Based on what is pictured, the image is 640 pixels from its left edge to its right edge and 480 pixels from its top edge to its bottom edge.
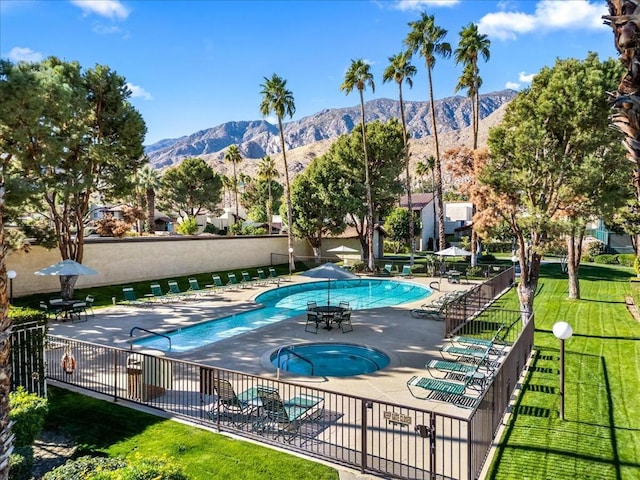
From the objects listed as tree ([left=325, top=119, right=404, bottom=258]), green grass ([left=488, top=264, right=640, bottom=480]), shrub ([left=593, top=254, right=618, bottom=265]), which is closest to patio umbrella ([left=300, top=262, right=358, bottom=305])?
green grass ([left=488, top=264, right=640, bottom=480])

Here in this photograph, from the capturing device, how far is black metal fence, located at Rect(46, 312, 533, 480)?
5996 millimetres

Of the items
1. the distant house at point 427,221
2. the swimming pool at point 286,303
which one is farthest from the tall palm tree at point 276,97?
the distant house at point 427,221

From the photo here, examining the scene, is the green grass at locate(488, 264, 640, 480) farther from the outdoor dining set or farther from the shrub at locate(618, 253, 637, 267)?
the shrub at locate(618, 253, 637, 267)

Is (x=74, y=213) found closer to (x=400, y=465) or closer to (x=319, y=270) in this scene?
(x=319, y=270)

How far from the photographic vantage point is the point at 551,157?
13.2 meters

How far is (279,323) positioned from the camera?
16328mm

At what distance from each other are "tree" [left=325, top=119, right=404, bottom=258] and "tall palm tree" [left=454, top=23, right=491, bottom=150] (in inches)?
241

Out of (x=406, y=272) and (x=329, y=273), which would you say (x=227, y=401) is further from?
(x=406, y=272)

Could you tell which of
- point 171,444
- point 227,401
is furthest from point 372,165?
point 171,444

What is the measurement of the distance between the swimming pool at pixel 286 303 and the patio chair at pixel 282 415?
640 cm

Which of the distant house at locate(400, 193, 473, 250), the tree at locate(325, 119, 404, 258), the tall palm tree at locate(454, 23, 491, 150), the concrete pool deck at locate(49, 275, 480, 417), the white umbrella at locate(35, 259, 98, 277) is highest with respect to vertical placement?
the tall palm tree at locate(454, 23, 491, 150)

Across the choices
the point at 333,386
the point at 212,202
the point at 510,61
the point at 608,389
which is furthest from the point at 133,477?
the point at 212,202

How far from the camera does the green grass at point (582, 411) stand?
6.38 meters

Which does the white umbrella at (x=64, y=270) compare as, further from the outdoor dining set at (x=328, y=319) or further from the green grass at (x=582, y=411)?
the green grass at (x=582, y=411)
